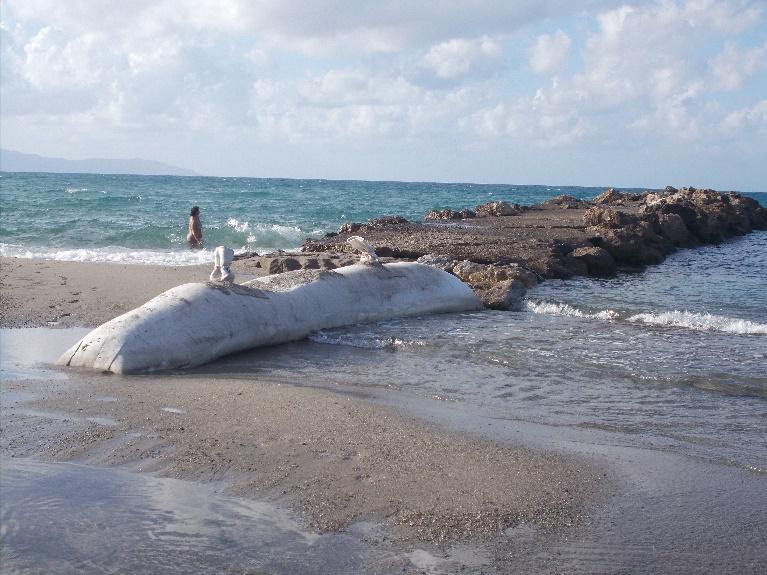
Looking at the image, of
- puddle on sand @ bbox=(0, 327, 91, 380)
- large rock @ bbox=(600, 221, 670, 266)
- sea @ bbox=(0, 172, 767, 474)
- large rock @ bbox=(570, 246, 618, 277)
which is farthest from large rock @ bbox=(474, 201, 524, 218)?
puddle on sand @ bbox=(0, 327, 91, 380)

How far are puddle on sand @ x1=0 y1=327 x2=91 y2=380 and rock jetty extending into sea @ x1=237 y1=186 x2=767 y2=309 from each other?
4810 mm

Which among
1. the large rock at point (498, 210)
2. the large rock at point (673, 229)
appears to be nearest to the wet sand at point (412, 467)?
the large rock at point (673, 229)

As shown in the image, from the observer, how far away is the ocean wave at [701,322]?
38.3 ft

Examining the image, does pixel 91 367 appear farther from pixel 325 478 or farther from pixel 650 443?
pixel 650 443

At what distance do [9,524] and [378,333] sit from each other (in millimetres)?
6455

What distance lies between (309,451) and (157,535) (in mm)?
1686

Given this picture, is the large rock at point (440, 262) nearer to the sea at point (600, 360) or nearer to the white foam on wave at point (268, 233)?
the sea at point (600, 360)

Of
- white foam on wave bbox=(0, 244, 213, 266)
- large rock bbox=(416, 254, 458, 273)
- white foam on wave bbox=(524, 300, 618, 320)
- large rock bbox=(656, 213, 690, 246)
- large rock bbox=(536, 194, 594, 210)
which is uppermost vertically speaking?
large rock bbox=(536, 194, 594, 210)

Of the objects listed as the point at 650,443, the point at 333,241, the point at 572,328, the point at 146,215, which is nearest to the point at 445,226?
the point at 333,241

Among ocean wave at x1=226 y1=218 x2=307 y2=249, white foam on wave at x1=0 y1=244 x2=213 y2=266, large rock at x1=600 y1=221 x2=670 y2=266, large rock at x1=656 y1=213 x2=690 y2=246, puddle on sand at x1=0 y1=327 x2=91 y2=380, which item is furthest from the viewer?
large rock at x1=656 y1=213 x2=690 y2=246

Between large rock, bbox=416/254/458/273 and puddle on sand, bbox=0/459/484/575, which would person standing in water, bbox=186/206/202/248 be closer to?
large rock, bbox=416/254/458/273

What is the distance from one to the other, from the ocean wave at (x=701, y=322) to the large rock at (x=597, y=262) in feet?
16.6

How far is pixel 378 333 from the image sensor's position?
414 inches

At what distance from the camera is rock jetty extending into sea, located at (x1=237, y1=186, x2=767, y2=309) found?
570 inches
